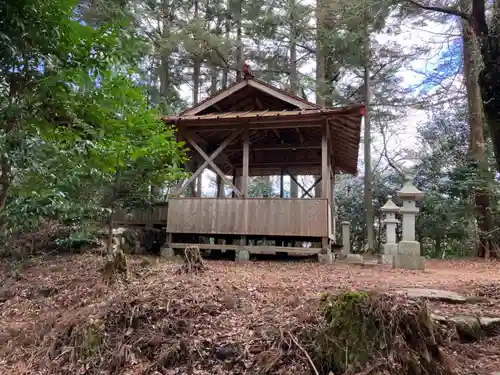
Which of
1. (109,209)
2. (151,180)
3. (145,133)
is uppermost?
(145,133)

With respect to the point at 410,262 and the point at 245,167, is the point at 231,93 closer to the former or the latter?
the point at 245,167

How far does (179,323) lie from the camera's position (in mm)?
3949

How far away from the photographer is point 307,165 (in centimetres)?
1397

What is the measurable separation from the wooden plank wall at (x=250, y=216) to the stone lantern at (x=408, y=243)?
1.73 metres

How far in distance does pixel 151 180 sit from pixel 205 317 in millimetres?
5178

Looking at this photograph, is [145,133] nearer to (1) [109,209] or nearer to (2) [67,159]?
(1) [109,209]

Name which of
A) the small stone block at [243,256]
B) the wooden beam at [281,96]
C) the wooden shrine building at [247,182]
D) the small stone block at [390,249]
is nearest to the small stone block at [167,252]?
the wooden shrine building at [247,182]

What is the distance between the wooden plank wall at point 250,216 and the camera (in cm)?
947

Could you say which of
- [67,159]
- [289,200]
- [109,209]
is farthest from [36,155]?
[289,200]

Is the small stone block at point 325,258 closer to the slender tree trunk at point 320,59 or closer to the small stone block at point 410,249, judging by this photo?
the small stone block at point 410,249

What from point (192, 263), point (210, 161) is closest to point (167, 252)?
point (210, 161)

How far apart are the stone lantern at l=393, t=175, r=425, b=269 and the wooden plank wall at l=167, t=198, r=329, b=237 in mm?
1734

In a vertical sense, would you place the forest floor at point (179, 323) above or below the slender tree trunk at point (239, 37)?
below

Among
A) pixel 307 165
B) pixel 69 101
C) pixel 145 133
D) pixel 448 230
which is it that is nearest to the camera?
pixel 69 101
